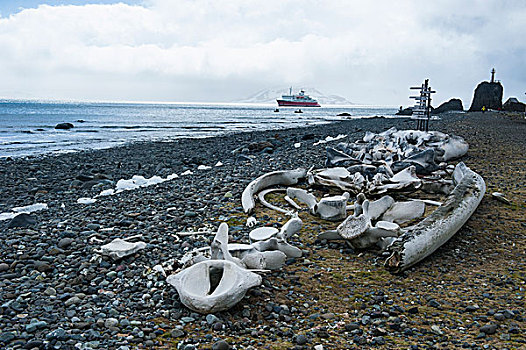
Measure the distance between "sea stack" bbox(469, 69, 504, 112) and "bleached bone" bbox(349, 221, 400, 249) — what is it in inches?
2476

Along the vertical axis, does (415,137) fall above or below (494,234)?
above

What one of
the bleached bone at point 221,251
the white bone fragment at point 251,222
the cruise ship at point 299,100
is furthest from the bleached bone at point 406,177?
the cruise ship at point 299,100

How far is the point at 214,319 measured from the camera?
3.32 metres

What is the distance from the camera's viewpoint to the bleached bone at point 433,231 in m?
4.42

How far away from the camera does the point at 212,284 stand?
3.75 meters

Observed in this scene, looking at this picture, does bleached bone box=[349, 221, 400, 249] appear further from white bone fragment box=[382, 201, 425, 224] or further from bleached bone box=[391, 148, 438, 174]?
bleached bone box=[391, 148, 438, 174]

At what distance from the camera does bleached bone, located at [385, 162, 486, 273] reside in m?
4.42

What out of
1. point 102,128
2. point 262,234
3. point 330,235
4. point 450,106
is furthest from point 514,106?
point 262,234

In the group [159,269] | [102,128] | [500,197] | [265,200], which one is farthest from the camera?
[102,128]

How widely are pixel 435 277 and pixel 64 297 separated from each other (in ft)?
12.0

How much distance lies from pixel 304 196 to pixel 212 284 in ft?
11.1

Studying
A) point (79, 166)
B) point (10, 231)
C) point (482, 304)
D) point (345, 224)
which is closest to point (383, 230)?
point (345, 224)

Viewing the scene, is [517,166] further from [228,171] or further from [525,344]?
[525,344]

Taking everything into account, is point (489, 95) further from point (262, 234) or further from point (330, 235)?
point (262, 234)
